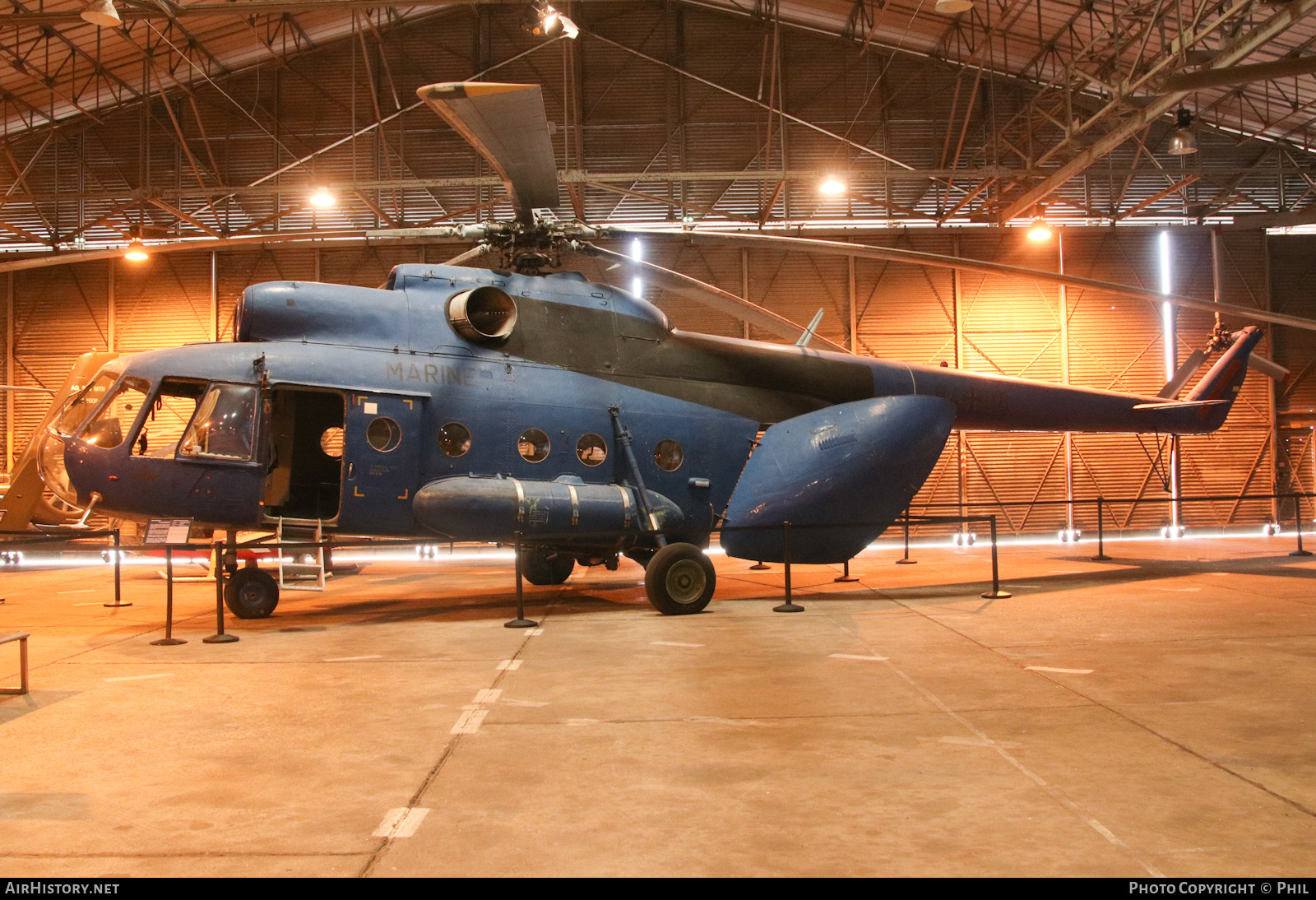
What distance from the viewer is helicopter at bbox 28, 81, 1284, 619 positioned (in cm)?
984

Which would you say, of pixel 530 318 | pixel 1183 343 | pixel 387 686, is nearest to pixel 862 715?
pixel 387 686

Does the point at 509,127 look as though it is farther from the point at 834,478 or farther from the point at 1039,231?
the point at 1039,231

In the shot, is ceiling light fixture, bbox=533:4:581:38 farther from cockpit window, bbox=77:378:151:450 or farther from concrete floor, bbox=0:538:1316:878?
concrete floor, bbox=0:538:1316:878

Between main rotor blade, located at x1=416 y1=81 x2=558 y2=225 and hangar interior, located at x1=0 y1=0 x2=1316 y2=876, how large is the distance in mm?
3518

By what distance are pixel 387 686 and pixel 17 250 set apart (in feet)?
80.6

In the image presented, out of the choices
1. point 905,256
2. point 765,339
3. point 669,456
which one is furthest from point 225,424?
point 765,339

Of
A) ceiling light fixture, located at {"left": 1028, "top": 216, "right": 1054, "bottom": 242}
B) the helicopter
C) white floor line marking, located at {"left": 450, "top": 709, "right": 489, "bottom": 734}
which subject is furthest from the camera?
ceiling light fixture, located at {"left": 1028, "top": 216, "right": 1054, "bottom": 242}

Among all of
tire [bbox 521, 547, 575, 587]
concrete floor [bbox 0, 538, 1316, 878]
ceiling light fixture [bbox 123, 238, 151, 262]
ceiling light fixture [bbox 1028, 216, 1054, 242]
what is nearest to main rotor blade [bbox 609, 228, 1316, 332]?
concrete floor [bbox 0, 538, 1316, 878]

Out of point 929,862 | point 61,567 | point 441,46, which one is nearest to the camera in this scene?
point 929,862

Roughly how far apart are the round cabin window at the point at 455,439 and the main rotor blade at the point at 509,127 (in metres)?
2.61

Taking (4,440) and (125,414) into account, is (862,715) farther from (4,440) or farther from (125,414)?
(4,440)

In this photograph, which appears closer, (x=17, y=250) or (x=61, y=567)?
(x=61, y=567)

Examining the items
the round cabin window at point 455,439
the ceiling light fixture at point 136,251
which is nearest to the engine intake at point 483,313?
the round cabin window at point 455,439

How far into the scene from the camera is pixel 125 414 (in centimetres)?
1006
